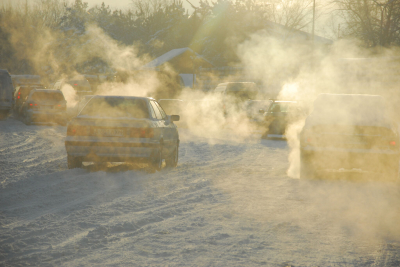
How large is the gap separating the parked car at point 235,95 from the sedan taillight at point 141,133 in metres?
16.8

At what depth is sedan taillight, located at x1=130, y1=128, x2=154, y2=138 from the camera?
9.02 m

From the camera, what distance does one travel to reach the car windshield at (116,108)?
374 inches

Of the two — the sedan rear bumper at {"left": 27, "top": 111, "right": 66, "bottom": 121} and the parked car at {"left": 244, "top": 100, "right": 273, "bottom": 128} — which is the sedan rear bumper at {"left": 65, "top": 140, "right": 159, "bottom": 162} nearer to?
the sedan rear bumper at {"left": 27, "top": 111, "right": 66, "bottom": 121}

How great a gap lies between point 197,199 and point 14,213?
2.51 metres

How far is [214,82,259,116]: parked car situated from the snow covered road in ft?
52.4

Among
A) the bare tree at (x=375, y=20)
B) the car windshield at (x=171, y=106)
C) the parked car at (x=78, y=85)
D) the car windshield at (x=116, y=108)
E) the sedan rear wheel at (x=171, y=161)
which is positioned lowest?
the sedan rear wheel at (x=171, y=161)

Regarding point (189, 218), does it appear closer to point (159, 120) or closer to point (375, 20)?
point (159, 120)

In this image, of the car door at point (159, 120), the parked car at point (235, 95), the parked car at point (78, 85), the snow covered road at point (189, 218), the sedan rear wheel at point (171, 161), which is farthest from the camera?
the parked car at point (78, 85)

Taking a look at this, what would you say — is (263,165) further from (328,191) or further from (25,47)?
(25,47)

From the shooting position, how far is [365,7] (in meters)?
37.2

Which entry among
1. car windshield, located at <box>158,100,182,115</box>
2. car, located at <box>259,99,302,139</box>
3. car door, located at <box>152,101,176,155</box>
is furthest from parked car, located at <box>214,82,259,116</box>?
car door, located at <box>152,101,176,155</box>

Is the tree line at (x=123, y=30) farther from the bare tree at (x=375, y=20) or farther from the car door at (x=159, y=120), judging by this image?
the car door at (x=159, y=120)

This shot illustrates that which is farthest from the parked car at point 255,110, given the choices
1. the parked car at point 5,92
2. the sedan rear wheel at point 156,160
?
the sedan rear wheel at point 156,160

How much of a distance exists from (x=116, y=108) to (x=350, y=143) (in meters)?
4.72
